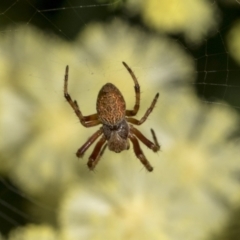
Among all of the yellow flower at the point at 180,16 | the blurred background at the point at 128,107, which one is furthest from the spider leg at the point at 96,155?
the yellow flower at the point at 180,16

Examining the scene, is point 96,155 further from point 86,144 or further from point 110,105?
point 110,105

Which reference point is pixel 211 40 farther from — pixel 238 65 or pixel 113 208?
pixel 113 208

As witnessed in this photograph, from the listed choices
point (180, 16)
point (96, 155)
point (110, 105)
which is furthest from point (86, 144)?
point (180, 16)

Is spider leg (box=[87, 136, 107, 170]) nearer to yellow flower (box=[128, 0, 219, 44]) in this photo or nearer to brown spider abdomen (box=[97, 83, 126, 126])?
brown spider abdomen (box=[97, 83, 126, 126])

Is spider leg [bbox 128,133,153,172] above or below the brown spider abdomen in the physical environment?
below

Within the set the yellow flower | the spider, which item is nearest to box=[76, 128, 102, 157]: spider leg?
the spider

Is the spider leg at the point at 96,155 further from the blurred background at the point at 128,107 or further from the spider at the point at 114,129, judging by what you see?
the blurred background at the point at 128,107
